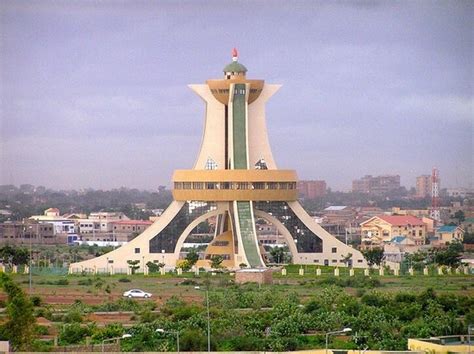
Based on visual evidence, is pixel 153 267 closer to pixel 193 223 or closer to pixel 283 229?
pixel 193 223

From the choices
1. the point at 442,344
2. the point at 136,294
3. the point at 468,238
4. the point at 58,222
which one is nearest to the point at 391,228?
the point at 468,238

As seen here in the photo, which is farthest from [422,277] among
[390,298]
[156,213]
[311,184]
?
[156,213]

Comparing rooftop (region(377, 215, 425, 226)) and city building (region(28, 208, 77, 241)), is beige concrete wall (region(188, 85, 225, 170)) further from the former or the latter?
rooftop (region(377, 215, 425, 226))

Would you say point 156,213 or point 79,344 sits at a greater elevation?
point 156,213

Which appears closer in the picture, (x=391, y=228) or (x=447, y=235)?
Result: (x=447, y=235)

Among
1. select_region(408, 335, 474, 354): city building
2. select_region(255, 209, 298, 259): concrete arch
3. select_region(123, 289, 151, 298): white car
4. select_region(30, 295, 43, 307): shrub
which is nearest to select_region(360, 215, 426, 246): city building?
select_region(255, 209, 298, 259): concrete arch

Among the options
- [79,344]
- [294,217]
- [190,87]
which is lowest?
[79,344]

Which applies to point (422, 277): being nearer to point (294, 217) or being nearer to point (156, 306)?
point (294, 217)
